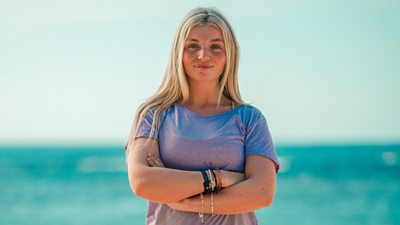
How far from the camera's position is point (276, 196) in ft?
63.9

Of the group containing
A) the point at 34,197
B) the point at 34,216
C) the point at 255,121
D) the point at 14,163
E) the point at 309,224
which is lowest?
the point at 255,121

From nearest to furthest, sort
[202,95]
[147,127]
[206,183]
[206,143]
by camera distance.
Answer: [206,183], [206,143], [147,127], [202,95]

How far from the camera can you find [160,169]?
11.4ft

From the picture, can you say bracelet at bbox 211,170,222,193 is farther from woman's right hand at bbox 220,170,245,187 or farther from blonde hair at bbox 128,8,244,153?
blonde hair at bbox 128,8,244,153

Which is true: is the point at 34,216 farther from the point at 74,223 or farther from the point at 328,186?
the point at 328,186

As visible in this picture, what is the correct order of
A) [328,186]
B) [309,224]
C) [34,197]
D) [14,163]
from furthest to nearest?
1. [14,163]
2. [328,186]
3. [34,197]
4. [309,224]

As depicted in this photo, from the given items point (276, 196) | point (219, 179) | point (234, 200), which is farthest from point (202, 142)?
point (276, 196)

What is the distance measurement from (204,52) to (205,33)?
0.10m

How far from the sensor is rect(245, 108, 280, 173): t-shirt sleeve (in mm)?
3561

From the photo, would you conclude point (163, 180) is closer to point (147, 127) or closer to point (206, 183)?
point (206, 183)

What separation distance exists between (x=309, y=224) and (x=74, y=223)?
4.78 meters

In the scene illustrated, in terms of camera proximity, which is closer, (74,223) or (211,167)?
(211,167)

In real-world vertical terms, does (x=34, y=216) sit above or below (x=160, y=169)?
above

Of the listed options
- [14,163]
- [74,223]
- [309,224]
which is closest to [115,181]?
[74,223]
